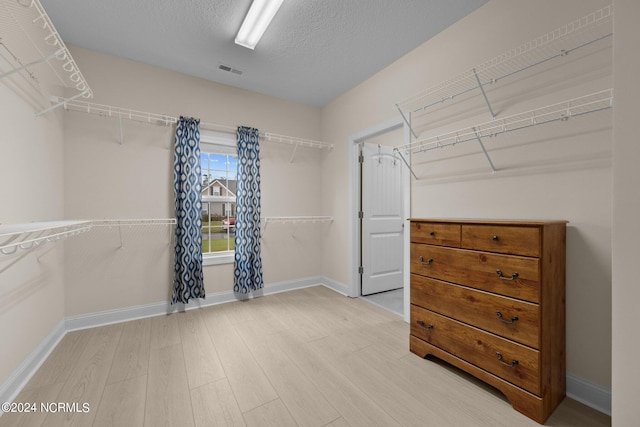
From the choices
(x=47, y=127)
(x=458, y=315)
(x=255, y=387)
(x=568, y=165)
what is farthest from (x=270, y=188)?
(x=568, y=165)

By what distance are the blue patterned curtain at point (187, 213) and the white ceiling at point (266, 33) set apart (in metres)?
0.72

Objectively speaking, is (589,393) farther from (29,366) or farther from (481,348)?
(29,366)

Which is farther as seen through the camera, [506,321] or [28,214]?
[28,214]

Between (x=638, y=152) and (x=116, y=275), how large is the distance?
12.2 feet

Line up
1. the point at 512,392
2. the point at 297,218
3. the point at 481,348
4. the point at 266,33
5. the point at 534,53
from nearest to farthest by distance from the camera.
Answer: the point at 512,392, the point at 481,348, the point at 534,53, the point at 266,33, the point at 297,218

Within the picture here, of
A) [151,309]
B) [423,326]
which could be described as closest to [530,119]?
[423,326]

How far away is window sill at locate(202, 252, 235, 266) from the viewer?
3.04 m

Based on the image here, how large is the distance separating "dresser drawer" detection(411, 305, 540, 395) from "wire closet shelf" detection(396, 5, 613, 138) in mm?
1536

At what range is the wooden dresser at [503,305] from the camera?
4.43 feet

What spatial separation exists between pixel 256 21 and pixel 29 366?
297 centimetres

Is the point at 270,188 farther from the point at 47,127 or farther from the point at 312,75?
the point at 47,127

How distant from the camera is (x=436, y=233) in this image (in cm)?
185

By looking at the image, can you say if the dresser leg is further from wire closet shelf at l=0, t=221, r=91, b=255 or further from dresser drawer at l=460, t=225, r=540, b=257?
wire closet shelf at l=0, t=221, r=91, b=255

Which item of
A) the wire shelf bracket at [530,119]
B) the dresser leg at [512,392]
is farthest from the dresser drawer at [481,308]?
the wire shelf bracket at [530,119]
